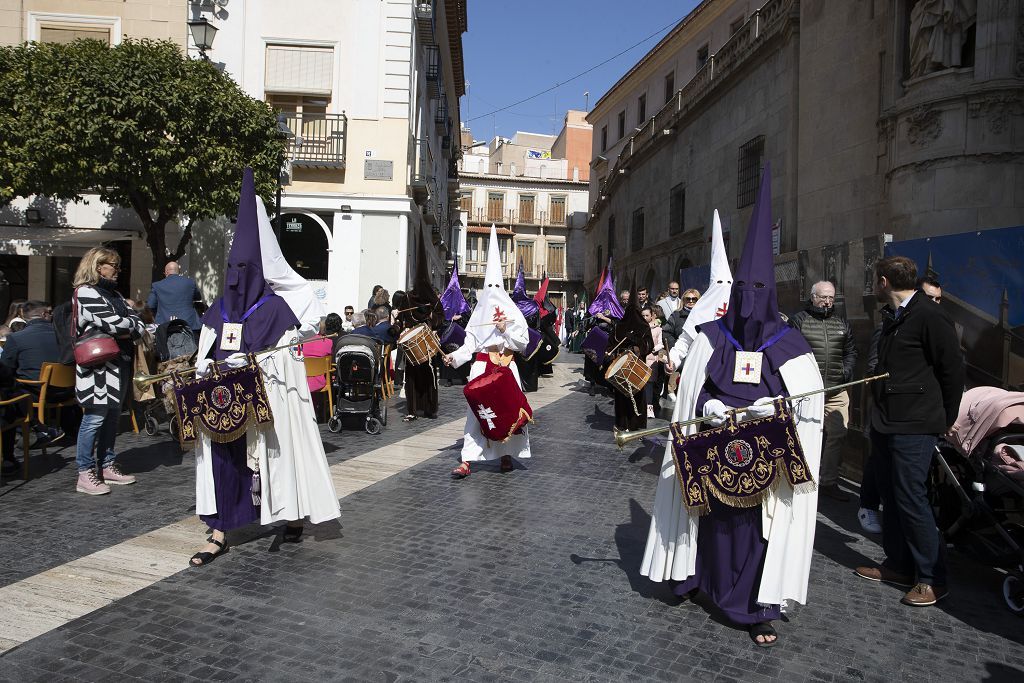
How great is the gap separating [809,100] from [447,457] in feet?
36.3

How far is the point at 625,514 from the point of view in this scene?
638cm

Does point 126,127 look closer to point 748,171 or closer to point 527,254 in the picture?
point 748,171

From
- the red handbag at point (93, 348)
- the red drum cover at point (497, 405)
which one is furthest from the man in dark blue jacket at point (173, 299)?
the red drum cover at point (497, 405)

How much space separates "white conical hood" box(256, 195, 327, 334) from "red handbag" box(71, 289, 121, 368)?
207 cm

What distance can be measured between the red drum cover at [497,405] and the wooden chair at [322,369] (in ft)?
9.45

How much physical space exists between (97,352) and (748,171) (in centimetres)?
1628

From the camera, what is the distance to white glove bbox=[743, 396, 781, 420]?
4008mm

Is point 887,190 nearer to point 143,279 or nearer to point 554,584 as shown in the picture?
point 554,584

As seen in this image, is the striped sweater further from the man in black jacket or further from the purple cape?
the man in black jacket

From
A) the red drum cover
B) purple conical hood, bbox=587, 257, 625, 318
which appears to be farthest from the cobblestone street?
purple conical hood, bbox=587, 257, 625, 318

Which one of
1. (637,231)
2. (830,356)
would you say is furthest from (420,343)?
(637,231)

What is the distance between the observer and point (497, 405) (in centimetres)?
752

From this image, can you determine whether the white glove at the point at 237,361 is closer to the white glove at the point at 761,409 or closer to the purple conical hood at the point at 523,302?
the white glove at the point at 761,409

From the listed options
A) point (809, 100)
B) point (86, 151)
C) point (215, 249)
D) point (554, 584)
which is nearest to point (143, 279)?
point (215, 249)
